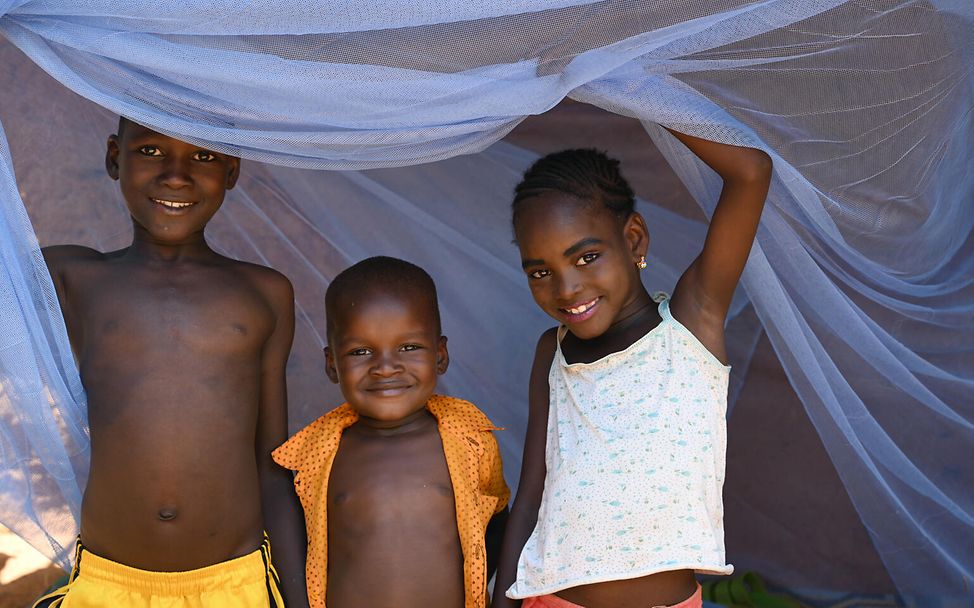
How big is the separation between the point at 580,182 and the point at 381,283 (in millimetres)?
428

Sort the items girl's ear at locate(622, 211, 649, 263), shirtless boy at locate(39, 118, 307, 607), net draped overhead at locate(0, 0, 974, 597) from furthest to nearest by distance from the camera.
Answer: girl's ear at locate(622, 211, 649, 263)
shirtless boy at locate(39, 118, 307, 607)
net draped overhead at locate(0, 0, 974, 597)

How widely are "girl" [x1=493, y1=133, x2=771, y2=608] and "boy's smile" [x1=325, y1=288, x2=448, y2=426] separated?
233 mm

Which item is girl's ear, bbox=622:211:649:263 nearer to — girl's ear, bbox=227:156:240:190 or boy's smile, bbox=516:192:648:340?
boy's smile, bbox=516:192:648:340

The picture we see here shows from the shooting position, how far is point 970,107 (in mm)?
1918

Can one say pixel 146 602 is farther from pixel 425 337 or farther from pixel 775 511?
pixel 775 511

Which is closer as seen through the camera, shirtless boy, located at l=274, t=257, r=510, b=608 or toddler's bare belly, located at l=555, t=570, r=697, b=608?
toddler's bare belly, located at l=555, t=570, r=697, b=608

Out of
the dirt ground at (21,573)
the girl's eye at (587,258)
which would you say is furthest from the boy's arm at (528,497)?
the dirt ground at (21,573)

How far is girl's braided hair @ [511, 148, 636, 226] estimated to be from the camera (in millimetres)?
1900

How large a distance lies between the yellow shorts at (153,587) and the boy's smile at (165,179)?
60cm

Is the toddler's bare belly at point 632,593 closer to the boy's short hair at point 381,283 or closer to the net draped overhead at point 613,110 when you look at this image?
the net draped overhead at point 613,110

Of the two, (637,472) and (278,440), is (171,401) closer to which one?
(278,440)

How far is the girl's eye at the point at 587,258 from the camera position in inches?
73.3

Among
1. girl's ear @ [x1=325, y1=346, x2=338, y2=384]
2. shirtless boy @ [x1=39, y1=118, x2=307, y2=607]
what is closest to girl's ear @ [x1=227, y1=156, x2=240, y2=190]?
shirtless boy @ [x1=39, y1=118, x2=307, y2=607]

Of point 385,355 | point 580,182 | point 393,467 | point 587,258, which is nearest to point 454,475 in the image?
point 393,467
